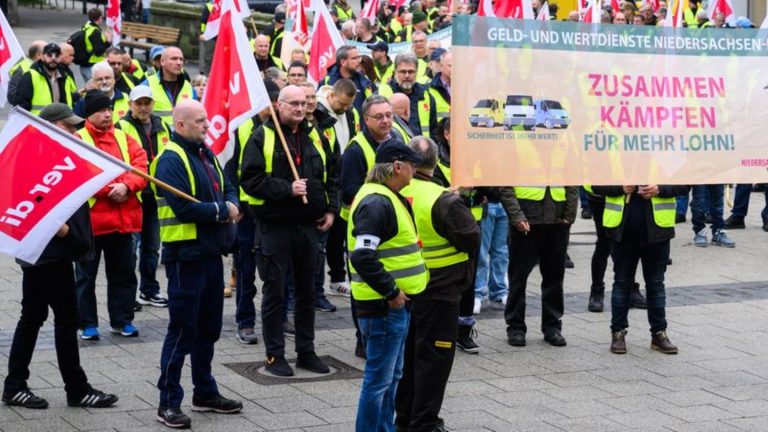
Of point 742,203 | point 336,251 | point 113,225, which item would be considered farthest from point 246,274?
point 742,203

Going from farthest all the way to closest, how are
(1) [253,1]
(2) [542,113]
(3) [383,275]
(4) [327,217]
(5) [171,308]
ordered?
1. (1) [253,1]
2. (4) [327,217]
3. (2) [542,113]
4. (5) [171,308]
5. (3) [383,275]

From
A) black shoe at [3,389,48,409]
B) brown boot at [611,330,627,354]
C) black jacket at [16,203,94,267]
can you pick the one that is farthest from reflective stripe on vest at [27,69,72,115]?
brown boot at [611,330,627,354]

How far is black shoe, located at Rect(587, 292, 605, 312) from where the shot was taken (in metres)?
12.1

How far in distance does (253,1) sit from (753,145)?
24421mm

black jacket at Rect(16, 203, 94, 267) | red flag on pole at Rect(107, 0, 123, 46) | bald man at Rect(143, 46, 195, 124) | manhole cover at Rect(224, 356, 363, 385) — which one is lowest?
manhole cover at Rect(224, 356, 363, 385)

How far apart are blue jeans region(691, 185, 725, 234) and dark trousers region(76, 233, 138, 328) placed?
25.1 ft

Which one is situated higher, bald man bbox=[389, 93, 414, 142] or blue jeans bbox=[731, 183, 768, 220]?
bald man bbox=[389, 93, 414, 142]

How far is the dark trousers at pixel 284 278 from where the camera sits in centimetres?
965

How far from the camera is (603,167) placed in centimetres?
954

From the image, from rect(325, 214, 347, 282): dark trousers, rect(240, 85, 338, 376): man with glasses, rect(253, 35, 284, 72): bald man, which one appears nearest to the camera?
rect(240, 85, 338, 376): man with glasses

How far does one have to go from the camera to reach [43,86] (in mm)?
14617

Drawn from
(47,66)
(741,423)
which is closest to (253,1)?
(47,66)

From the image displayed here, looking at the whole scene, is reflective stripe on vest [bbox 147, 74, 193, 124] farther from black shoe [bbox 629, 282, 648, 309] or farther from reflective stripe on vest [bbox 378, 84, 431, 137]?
black shoe [bbox 629, 282, 648, 309]

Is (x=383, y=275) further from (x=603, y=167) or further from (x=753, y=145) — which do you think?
(x=753, y=145)
